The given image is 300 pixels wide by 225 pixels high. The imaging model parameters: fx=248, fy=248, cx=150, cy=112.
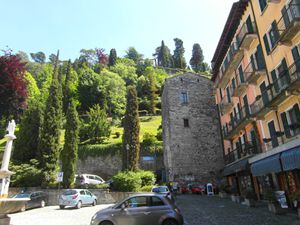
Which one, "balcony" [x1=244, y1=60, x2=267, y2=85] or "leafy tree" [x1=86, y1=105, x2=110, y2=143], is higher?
"leafy tree" [x1=86, y1=105, x2=110, y2=143]

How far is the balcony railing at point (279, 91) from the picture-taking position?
13.9 metres

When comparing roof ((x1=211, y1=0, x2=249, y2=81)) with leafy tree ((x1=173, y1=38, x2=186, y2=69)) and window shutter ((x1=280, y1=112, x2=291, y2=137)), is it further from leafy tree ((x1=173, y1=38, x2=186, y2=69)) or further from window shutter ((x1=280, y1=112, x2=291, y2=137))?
leafy tree ((x1=173, y1=38, x2=186, y2=69))

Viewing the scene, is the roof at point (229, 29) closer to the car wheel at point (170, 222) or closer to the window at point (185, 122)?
the window at point (185, 122)

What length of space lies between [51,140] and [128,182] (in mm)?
11436

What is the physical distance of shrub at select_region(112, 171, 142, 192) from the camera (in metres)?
24.4

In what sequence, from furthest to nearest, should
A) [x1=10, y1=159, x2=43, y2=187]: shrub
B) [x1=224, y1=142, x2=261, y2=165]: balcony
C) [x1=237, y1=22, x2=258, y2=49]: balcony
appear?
1. [x1=10, y1=159, x2=43, y2=187]: shrub
2. [x1=224, y1=142, x2=261, y2=165]: balcony
3. [x1=237, y1=22, x2=258, y2=49]: balcony

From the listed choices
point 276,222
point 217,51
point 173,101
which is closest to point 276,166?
point 276,222

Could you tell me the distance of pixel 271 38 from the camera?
1723cm

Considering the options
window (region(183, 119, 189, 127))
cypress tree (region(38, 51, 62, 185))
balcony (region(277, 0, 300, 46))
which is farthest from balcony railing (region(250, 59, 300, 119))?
cypress tree (region(38, 51, 62, 185))

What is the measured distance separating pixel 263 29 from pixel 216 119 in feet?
65.5

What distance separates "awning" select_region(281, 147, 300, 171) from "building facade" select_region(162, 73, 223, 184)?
2044 cm

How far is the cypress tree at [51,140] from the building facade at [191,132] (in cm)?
1473

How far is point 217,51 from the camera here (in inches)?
1102

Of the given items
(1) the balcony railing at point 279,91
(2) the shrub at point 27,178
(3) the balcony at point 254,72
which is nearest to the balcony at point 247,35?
(3) the balcony at point 254,72
